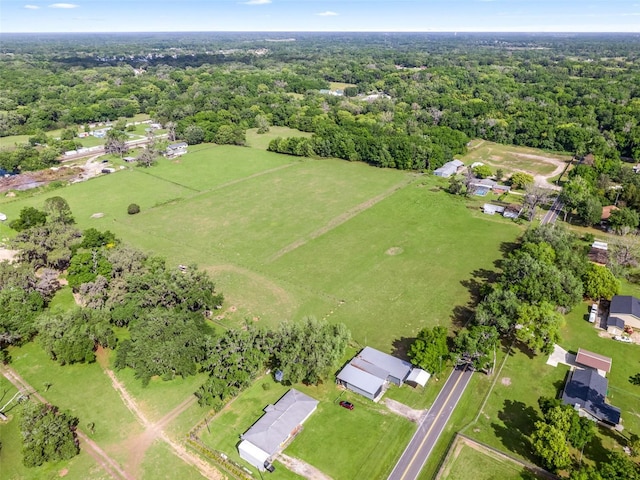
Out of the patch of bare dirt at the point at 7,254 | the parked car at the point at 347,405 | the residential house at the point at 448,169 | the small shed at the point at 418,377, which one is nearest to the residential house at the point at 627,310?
the small shed at the point at 418,377

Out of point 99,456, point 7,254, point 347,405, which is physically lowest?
point 99,456

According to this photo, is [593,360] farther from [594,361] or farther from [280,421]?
[280,421]

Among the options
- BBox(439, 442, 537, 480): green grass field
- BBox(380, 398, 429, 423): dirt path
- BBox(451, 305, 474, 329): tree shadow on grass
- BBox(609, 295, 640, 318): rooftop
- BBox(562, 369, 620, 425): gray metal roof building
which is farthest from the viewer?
BBox(451, 305, 474, 329): tree shadow on grass

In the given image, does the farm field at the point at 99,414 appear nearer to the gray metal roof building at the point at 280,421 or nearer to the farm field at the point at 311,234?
the gray metal roof building at the point at 280,421

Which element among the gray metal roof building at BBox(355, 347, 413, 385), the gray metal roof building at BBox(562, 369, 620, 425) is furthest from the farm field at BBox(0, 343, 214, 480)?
the gray metal roof building at BBox(562, 369, 620, 425)

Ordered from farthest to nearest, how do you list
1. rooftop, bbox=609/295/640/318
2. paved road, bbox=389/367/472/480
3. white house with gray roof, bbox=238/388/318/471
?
rooftop, bbox=609/295/640/318, white house with gray roof, bbox=238/388/318/471, paved road, bbox=389/367/472/480

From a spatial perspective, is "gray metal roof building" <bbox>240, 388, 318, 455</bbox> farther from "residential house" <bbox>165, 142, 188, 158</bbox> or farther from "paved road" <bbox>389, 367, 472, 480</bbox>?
"residential house" <bbox>165, 142, 188, 158</bbox>

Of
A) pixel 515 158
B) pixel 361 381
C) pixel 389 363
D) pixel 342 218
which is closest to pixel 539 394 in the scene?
pixel 389 363
